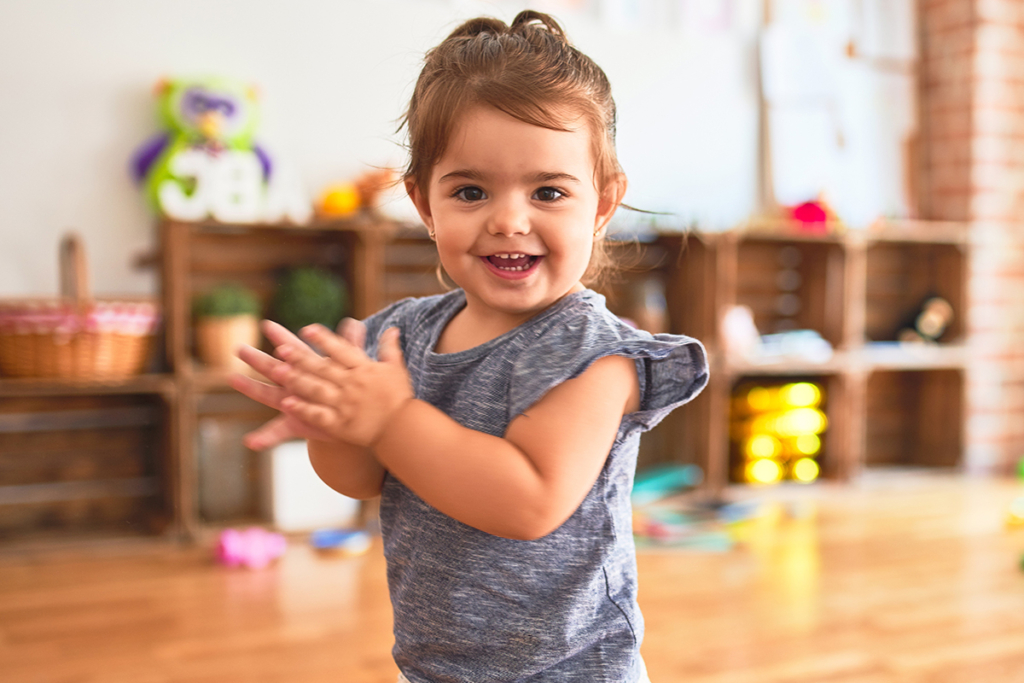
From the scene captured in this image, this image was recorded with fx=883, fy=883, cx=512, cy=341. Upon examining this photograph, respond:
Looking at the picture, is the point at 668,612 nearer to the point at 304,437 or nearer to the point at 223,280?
the point at 304,437

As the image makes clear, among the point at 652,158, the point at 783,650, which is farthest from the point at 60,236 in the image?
the point at 783,650

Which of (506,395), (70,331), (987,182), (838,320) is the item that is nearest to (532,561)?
(506,395)

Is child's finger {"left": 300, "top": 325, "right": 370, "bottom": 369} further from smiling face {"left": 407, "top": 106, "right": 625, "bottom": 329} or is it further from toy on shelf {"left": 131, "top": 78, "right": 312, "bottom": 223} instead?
toy on shelf {"left": 131, "top": 78, "right": 312, "bottom": 223}

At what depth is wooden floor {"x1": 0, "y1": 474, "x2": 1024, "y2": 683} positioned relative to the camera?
1651mm

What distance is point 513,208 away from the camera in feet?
2.23

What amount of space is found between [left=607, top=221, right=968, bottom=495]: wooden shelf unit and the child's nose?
7.20 feet

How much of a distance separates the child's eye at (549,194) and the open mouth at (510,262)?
0.05 metres

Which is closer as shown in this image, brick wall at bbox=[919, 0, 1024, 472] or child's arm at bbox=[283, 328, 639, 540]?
child's arm at bbox=[283, 328, 639, 540]

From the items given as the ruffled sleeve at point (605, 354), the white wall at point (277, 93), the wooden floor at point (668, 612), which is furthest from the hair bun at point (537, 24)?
the white wall at point (277, 93)

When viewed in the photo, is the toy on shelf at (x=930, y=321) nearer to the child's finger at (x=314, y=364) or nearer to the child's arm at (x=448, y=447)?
the child's arm at (x=448, y=447)

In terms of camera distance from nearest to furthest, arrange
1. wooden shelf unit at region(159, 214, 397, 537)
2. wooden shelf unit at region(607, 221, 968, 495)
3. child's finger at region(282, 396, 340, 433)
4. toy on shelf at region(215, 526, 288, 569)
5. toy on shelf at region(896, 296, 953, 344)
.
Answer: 1. child's finger at region(282, 396, 340, 433)
2. toy on shelf at region(215, 526, 288, 569)
3. wooden shelf unit at region(159, 214, 397, 537)
4. wooden shelf unit at region(607, 221, 968, 495)
5. toy on shelf at region(896, 296, 953, 344)

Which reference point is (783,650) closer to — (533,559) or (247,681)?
(247,681)

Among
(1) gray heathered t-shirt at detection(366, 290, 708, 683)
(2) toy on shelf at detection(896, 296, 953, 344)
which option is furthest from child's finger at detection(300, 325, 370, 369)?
(2) toy on shelf at detection(896, 296, 953, 344)

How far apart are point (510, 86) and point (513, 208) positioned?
93mm
